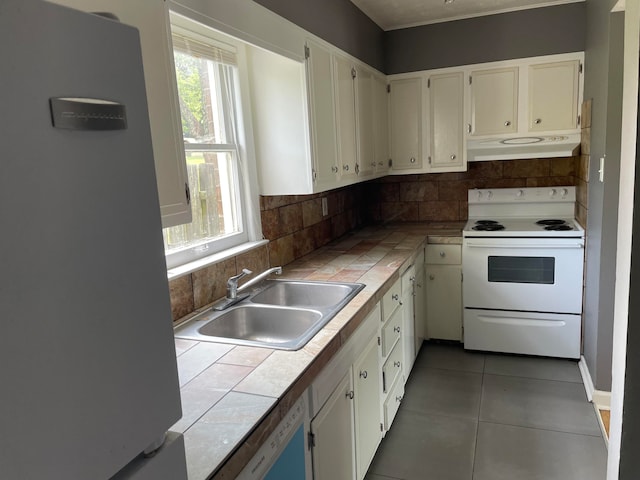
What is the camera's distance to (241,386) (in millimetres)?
1318

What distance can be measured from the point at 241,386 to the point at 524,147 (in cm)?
289

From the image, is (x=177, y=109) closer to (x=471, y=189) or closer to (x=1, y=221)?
(x=1, y=221)

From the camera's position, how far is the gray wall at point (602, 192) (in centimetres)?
246

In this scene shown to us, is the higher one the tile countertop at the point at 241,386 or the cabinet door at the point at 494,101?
the cabinet door at the point at 494,101

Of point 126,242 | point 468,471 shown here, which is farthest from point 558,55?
point 126,242

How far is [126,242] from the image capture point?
68 centimetres

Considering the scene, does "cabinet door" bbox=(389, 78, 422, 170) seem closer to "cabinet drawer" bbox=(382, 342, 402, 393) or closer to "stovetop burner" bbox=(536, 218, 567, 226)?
"stovetop burner" bbox=(536, 218, 567, 226)


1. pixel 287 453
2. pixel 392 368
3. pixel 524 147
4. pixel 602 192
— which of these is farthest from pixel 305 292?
pixel 524 147

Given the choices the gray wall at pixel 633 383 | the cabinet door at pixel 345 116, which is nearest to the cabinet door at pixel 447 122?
the cabinet door at pixel 345 116

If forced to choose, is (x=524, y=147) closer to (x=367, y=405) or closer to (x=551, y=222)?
(x=551, y=222)

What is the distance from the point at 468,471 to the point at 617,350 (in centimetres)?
106

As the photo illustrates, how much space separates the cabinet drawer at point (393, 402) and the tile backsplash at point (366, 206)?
939 millimetres

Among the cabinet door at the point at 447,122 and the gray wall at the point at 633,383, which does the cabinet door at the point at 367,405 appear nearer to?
the gray wall at the point at 633,383

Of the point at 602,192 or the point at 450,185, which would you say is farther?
the point at 450,185
